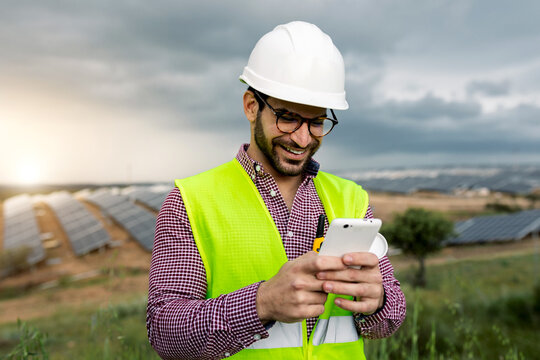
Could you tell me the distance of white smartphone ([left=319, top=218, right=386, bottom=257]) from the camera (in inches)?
49.3

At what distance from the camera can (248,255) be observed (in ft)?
5.47

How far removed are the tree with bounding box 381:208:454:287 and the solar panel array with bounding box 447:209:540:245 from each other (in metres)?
6.15

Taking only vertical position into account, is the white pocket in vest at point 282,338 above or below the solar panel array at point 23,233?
above

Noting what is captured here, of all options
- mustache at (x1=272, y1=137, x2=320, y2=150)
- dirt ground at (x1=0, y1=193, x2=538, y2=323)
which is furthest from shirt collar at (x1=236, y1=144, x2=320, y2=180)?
dirt ground at (x1=0, y1=193, x2=538, y2=323)

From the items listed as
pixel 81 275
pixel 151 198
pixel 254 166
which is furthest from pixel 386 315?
pixel 151 198

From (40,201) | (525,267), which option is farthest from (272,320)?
(40,201)

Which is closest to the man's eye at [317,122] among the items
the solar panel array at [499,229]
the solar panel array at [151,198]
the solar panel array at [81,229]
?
the solar panel array at [81,229]

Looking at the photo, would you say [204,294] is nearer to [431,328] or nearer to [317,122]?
[317,122]

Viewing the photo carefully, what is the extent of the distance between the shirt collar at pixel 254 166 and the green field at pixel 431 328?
1520 millimetres

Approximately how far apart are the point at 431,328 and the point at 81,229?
69.2 feet

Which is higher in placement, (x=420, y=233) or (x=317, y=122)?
(x=317, y=122)

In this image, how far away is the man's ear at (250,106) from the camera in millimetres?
1880

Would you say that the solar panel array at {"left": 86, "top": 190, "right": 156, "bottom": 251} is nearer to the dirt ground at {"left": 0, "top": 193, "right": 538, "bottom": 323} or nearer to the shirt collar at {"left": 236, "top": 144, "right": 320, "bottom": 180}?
the dirt ground at {"left": 0, "top": 193, "right": 538, "bottom": 323}

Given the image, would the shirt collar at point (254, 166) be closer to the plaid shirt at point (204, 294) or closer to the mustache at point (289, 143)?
the plaid shirt at point (204, 294)
